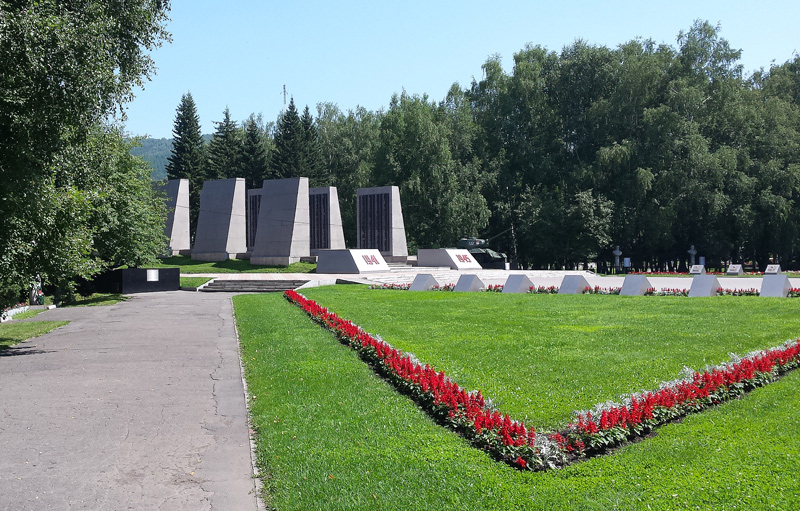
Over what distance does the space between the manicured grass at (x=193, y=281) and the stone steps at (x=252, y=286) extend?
0.67 meters

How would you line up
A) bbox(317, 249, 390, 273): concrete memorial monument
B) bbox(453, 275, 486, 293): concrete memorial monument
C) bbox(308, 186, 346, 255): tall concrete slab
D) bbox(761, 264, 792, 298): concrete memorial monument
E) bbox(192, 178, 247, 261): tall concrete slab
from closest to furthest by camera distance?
1. bbox(761, 264, 792, 298): concrete memorial monument
2. bbox(453, 275, 486, 293): concrete memorial monument
3. bbox(317, 249, 390, 273): concrete memorial monument
4. bbox(308, 186, 346, 255): tall concrete slab
5. bbox(192, 178, 247, 261): tall concrete slab

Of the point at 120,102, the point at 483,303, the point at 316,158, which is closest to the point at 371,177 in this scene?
the point at 316,158

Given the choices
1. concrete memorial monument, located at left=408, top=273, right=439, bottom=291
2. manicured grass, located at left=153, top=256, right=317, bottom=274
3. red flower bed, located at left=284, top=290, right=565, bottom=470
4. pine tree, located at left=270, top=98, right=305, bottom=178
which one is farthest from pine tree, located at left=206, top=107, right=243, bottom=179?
red flower bed, located at left=284, top=290, right=565, bottom=470

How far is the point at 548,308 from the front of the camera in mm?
15789

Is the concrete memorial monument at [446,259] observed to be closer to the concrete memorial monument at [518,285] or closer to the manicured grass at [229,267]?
the manicured grass at [229,267]

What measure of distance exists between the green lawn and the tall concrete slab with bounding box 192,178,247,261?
27.3 metres

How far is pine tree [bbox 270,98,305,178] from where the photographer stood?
184ft

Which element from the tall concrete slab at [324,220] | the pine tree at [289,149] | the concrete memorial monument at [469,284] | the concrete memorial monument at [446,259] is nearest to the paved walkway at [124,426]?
the concrete memorial monument at [469,284]

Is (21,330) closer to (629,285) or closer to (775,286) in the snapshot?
(629,285)

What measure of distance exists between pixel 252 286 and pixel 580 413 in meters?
26.0

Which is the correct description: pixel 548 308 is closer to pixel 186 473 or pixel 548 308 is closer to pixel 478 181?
pixel 186 473

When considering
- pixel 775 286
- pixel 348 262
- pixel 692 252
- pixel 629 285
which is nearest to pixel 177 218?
pixel 348 262

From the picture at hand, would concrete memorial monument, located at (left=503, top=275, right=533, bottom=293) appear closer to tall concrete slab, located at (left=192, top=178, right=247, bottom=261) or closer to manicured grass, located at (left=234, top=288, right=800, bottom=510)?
manicured grass, located at (left=234, top=288, right=800, bottom=510)

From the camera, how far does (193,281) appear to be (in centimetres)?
3128
